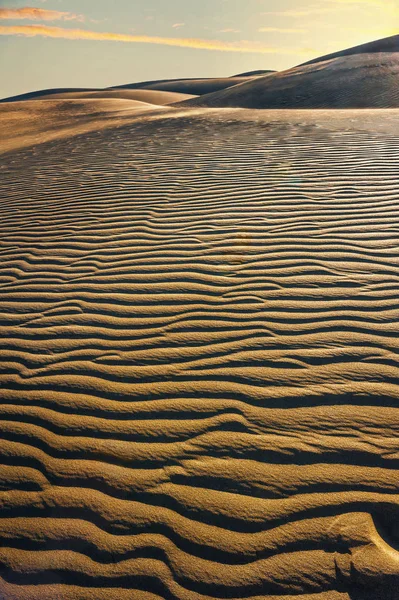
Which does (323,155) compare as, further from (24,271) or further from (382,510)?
(382,510)

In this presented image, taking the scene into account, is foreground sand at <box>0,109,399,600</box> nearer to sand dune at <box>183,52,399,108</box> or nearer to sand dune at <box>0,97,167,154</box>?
sand dune at <box>0,97,167,154</box>

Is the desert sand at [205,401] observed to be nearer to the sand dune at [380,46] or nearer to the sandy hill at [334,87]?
the sandy hill at [334,87]

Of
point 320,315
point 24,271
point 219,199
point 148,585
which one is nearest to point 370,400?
point 320,315

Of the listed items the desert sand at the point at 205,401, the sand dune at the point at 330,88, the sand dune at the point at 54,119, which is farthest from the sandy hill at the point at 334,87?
the desert sand at the point at 205,401

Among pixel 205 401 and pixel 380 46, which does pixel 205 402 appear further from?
pixel 380 46

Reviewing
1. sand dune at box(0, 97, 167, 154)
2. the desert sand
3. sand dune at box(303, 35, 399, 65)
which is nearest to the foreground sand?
the desert sand

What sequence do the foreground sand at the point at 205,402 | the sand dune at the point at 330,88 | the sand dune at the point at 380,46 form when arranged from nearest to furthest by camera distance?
1. the foreground sand at the point at 205,402
2. the sand dune at the point at 330,88
3. the sand dune at the point at 380,46

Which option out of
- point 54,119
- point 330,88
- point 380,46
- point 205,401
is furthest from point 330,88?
point 205,401

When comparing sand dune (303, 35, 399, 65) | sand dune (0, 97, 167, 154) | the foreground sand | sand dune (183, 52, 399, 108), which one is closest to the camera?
the foreground sand
